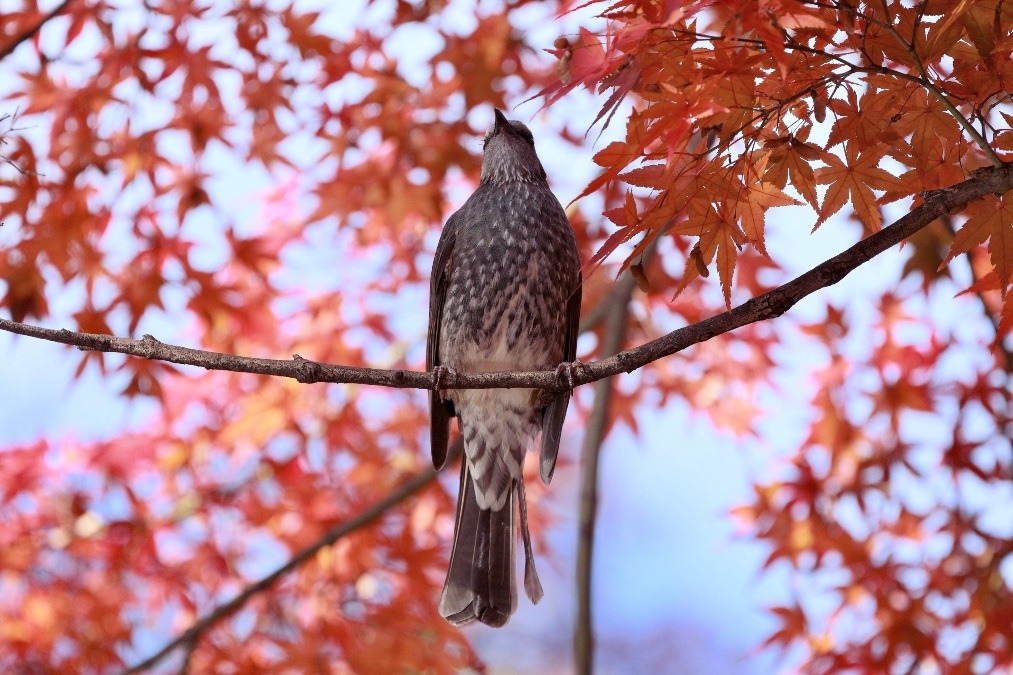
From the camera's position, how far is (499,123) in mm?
3012

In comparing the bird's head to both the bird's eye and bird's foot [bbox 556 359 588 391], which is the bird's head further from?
bird's foot [bbox 556 359 588 391]

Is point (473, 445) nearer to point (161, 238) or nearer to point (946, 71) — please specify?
point (161, 238)

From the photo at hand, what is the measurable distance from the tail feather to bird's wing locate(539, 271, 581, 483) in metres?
0.17

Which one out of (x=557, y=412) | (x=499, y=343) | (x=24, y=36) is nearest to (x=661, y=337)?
(x=499, y=343)

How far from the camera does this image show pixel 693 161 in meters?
1.58

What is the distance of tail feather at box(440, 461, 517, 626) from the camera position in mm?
2625

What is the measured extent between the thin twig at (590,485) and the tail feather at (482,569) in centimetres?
34

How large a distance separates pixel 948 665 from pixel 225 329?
298cm

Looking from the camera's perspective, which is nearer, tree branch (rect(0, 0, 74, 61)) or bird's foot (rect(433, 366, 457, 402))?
bird's foot (rect(433, 366, 457, 402))

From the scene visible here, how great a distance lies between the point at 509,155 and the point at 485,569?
4.33 feet

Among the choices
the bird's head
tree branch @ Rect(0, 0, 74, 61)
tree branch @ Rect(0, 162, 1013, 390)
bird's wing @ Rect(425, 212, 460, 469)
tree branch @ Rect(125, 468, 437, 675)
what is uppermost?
tree branch @ Rect(0, 0, 74, 61)

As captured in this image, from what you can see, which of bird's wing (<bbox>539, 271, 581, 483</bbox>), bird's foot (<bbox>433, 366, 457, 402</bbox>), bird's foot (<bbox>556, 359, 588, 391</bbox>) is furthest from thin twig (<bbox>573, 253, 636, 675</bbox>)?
bird's foot (<bbox>433, 366, 457, 402</bbox>)

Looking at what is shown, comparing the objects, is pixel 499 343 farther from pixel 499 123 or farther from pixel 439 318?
pixel 499 123

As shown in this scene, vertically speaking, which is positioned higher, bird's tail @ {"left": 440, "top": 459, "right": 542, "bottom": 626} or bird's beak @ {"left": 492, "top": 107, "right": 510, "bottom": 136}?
bird's beak @ {"left": 492, "top": 107, "right": 510, "bottom": 136}
